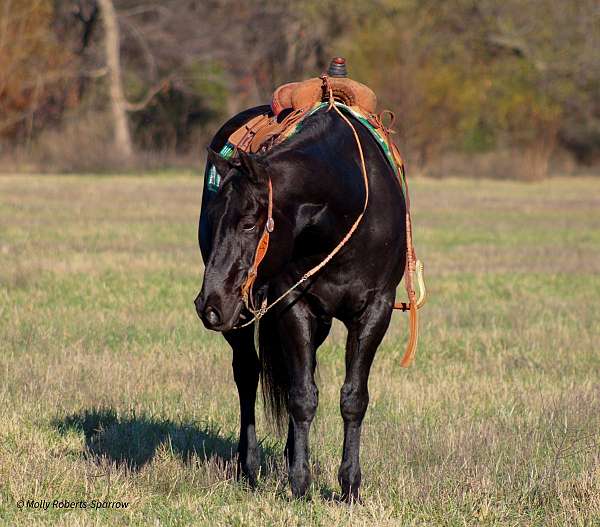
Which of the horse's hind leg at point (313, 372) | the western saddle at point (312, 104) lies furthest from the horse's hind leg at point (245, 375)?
the western saddle at point (312, 104)

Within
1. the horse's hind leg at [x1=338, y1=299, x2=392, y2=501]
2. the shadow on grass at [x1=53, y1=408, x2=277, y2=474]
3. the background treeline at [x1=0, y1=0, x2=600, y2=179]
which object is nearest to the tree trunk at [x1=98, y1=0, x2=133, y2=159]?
the background treeline at [x1=0, y1=0, x2=600, y2=179]

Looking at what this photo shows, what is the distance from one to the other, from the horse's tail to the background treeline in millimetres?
31598

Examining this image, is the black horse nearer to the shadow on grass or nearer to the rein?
the rein

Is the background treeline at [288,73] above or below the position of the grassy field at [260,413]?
above

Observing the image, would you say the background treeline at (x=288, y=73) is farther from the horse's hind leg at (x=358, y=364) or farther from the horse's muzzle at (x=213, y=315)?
the horse's muzzle at (x=213, y=315)

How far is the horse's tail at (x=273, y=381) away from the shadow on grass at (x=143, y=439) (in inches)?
9.2

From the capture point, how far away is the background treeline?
3978 cm

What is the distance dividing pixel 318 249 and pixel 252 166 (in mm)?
750

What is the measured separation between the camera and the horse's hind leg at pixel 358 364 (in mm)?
5496

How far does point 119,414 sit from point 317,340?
1616 millimetres

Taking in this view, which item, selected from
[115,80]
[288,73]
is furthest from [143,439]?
[288,73]

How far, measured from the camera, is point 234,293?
4.59 metres

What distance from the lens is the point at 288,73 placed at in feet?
156

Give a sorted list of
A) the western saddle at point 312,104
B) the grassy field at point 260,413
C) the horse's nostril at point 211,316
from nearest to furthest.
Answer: the horse's nostril at point 211,316 < the grassy field at point 260,413 < the western saddle at point 312,104
